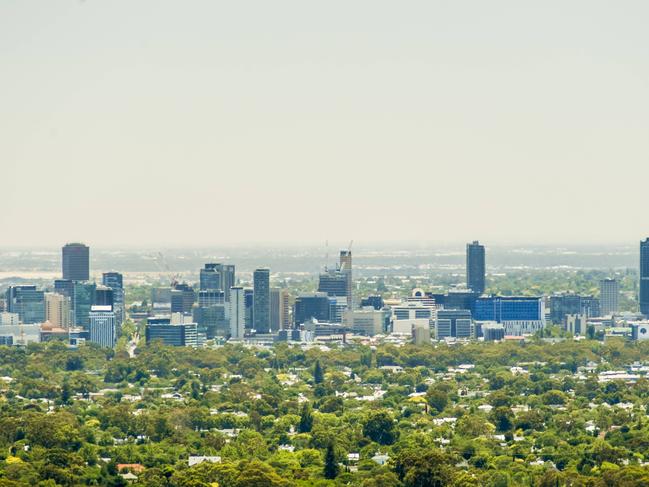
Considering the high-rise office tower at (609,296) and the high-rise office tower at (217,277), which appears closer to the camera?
the high-rise office tower at (217,277)

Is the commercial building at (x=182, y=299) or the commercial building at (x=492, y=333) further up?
the commercial building at (x=182, y=299)

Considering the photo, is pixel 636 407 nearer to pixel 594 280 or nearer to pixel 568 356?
pixel 568 356

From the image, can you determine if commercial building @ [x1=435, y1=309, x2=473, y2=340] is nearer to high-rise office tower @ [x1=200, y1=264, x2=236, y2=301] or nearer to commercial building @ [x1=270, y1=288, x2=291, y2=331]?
commercial building @ [x1=270, y1=288, x2=291, y2=331]

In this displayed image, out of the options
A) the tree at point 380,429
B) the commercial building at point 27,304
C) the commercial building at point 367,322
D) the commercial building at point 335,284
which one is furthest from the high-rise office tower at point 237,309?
the tree at point 380,429

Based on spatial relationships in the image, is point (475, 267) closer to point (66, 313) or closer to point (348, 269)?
point (348, 269)

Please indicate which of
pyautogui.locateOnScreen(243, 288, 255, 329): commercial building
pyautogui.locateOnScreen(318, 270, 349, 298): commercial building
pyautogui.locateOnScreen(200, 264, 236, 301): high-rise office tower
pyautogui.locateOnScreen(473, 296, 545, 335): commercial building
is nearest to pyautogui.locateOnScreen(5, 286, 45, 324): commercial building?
pyautogui.locateOnScreen(200, 264, 236, 301): high-rise office tower

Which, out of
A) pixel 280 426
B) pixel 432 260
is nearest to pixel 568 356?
pixel 280 426

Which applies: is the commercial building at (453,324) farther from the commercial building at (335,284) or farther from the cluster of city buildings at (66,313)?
the cluster of city buildings at (66,313)
